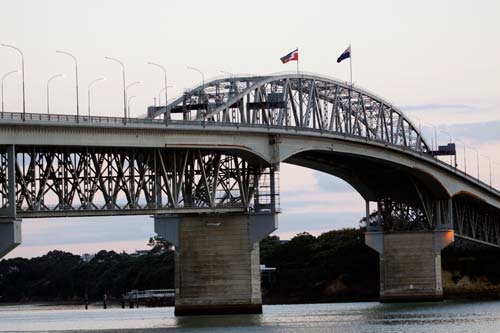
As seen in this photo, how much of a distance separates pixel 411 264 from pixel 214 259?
40.2 meters

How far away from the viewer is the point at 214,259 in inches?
4953

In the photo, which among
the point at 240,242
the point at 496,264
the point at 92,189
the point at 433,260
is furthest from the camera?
the point at 496,264

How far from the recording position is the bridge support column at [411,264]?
159500 millimetres

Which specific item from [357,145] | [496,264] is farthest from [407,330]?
[496,264]

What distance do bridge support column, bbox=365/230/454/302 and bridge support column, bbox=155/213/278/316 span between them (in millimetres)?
37202

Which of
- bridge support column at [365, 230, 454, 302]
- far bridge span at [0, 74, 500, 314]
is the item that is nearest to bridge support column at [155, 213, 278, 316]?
far bridge span at [0, 74, 500, 314]

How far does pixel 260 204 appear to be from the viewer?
127812 millimetres

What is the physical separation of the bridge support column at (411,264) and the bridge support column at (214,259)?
37202 mm

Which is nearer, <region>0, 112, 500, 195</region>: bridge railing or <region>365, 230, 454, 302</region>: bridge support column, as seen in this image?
<region>0, 112, 500, 195</region>: bridge railing

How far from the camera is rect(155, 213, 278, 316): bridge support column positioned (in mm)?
125188

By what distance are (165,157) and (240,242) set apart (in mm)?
13332

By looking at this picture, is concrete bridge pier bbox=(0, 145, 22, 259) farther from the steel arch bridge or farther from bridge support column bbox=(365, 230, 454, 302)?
bridge support column bbox=(365, 230, 454, 302)

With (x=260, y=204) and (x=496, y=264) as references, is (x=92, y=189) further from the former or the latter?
(x=496, y=264)

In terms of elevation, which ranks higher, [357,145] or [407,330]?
[357,145]
